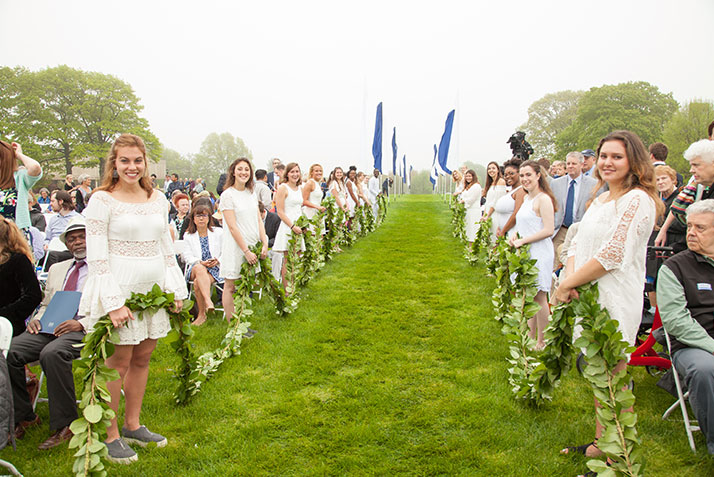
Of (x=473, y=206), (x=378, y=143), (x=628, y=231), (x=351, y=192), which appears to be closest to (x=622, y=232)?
(x=628, y=231)

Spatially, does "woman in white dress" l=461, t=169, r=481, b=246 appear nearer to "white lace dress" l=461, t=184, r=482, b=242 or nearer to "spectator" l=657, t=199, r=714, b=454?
"white lace dress" l=461, t=184, r=482, b=242

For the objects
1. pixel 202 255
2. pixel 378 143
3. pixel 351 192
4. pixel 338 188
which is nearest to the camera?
pixel 202 255

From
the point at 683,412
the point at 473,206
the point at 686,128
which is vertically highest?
the point at 686,128

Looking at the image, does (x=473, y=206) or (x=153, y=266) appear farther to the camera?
(x=473, y=206)

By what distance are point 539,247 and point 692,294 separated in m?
1.78

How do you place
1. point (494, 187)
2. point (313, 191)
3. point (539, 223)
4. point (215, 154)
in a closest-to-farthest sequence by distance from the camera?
point (539, 223) < point (494, 187) < point (313, 191) < point (215, 154)

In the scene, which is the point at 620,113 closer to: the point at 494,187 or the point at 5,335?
the point at 494,187

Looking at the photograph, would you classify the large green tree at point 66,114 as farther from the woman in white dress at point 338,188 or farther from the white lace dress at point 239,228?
the white lace dress at point 239,228

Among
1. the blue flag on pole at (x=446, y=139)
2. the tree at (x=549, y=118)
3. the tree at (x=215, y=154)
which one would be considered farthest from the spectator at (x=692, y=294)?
the tree at (x=215, y=154)

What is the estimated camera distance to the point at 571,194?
6480mm

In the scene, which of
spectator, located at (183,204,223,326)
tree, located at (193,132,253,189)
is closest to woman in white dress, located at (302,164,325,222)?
spectator, located at (183,204,223,326)

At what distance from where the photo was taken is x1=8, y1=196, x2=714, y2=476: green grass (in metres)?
3.31

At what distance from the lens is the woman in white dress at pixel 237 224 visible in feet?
18.4

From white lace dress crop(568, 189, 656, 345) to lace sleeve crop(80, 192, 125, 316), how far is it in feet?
11.0
